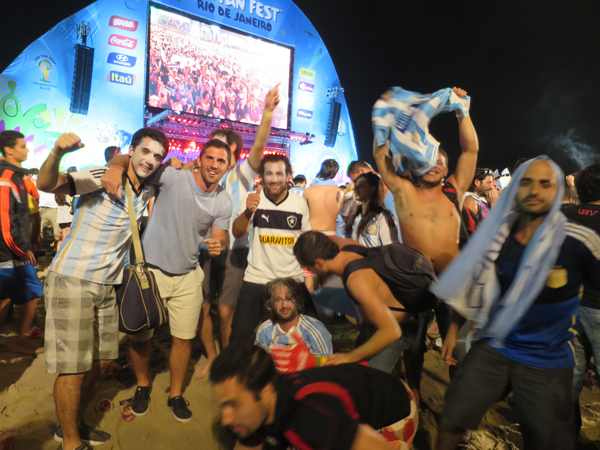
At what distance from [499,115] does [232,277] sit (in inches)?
594

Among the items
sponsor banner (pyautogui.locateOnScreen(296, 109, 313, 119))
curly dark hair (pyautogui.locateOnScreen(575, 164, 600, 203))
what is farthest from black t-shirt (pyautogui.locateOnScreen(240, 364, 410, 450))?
sponsor banner (pyautogui.locateOnScreen(296, 109, 313, 119))

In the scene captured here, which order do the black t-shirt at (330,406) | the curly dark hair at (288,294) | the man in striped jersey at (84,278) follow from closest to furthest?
the black t-shirt at (330,406), the man in striped jersey at (84,278), the curly dark hair at (288,294)

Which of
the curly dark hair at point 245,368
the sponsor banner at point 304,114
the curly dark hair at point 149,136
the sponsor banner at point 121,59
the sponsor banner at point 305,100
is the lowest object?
the curly dark hair at point 245,368

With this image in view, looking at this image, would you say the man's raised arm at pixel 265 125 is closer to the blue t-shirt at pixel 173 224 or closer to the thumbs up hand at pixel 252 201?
the thumbs up hand at pixel 252 201

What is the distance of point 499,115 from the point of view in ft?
46.6

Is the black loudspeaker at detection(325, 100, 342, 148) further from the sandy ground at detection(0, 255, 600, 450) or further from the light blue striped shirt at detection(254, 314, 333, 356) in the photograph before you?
A: the light blue striped shirt at detection(254, 314, 333, 356)

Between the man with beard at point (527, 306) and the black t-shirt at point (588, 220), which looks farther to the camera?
the black t-shirt at point (588, 220)

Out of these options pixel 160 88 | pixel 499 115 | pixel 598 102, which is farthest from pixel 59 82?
pixel 598 102

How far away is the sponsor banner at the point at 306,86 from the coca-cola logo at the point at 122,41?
7.86 m

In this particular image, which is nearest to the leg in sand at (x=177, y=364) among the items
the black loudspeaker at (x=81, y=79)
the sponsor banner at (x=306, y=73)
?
the black loudspeaker at (x=81, y=79)

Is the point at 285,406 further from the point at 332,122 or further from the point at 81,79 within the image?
the point at 332,122

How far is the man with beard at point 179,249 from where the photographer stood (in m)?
2.56

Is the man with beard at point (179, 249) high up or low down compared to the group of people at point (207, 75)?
down

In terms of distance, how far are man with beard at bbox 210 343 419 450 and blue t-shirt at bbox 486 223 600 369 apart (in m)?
0.90
